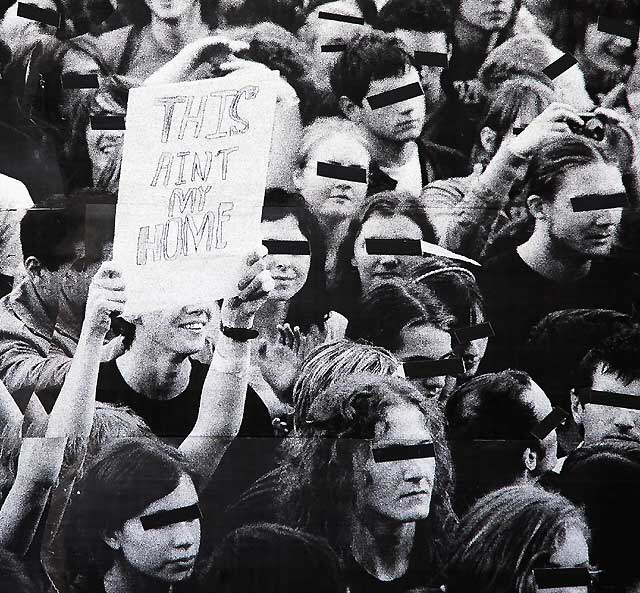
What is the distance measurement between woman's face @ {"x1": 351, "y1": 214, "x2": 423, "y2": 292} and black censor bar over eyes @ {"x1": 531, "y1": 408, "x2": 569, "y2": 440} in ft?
1.17

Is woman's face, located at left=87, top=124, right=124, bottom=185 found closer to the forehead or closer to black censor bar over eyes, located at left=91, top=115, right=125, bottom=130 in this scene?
black censor bar over eyes, located at left=91, top=115, right=125, bottom=130

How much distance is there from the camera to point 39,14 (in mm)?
1695

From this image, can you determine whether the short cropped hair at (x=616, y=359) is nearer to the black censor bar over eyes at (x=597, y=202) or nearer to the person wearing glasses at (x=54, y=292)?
the black censor bar over eyes at (x=597, y=202)

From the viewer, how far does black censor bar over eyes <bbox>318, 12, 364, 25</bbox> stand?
1.68 m

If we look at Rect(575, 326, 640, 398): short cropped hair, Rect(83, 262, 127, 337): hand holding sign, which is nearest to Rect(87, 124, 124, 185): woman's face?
Rect(83, 262, 127, 337): hand holding sign

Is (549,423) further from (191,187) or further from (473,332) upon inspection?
(191,187)

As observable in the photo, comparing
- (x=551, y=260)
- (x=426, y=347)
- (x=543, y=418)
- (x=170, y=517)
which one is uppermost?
(x=551, y=260)

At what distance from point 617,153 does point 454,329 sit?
440mm

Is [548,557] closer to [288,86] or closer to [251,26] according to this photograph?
[288,86]

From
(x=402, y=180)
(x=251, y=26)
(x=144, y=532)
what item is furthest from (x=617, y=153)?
(x=144, y=532)

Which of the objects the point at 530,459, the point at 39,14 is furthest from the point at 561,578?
the point at 39,14

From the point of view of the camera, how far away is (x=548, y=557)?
5.16 feet

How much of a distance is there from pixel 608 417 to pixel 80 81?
1134 millimetres

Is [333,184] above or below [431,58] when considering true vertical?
below
